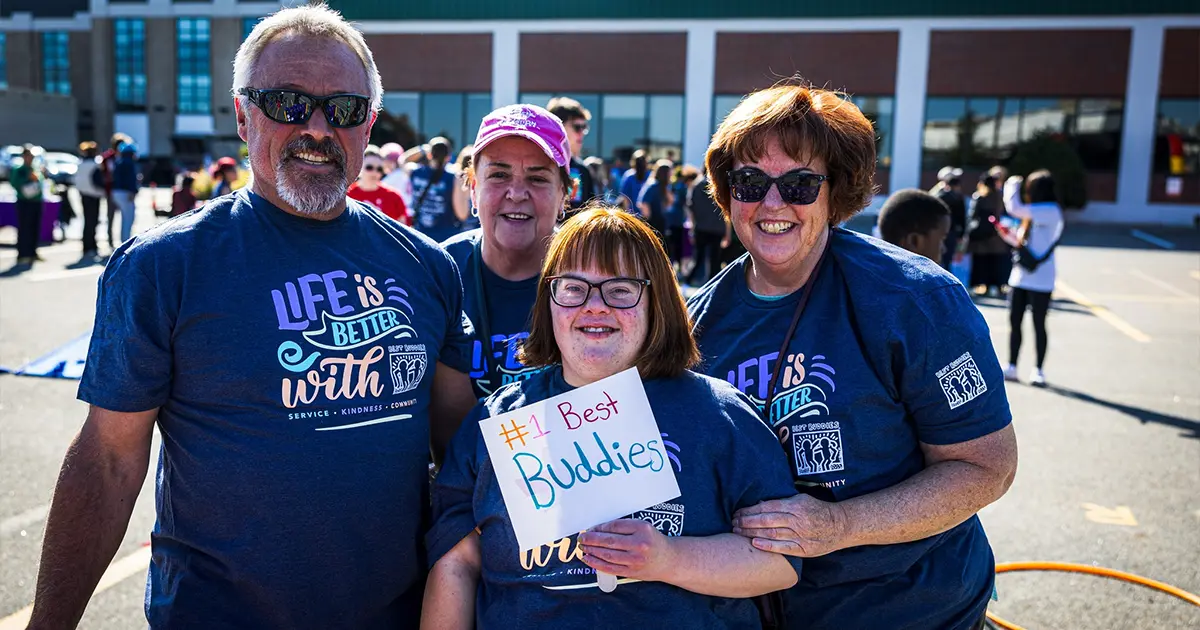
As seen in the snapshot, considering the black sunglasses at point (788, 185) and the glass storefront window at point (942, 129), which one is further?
the glass storefront window at point (942, 129)

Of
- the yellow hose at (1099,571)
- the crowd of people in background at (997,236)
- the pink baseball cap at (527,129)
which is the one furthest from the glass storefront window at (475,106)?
the pink baseball cap at (527,129)

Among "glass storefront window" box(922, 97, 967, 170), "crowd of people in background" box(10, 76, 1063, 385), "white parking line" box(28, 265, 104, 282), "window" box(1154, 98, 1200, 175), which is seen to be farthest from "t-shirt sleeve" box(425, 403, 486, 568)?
"window" box(1154, 98, 1200, 175)

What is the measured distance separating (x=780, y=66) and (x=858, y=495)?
30457 mm

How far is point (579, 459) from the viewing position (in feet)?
6.32

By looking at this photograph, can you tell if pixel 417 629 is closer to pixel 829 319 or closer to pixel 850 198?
pixel 829 319

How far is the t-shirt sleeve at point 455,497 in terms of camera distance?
1.98 meters

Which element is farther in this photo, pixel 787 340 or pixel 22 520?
pixel 22 520

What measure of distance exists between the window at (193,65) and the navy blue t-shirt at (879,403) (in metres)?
57.0

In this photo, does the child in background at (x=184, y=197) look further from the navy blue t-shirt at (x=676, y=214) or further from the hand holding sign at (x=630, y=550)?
the hand holding sign at (x=630, y=550)

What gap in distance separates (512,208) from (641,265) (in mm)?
864

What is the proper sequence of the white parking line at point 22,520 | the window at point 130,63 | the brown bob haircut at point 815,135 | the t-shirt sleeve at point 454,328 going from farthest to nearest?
the window at point 130,63 < the white parking line at point 22,520 < the t-shirt sleeve at point 454,328 < the brown bob haircut at point 815,135

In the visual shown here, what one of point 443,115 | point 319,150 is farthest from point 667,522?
point 443,115

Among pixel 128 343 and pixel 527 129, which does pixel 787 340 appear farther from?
pixel 128 343

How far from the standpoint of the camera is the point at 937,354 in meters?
2.00
